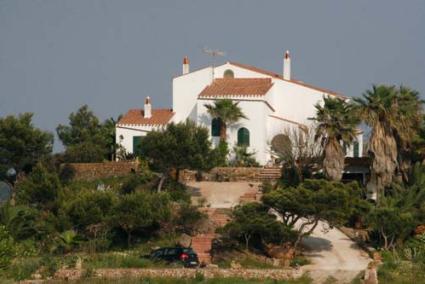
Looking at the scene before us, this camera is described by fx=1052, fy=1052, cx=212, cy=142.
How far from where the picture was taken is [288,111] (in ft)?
201

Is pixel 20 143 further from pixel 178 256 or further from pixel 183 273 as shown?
pixel 183 273

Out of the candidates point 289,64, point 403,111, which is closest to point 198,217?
point 403,111

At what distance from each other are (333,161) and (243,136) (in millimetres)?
9639

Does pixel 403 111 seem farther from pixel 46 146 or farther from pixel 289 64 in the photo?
pixel 46 146

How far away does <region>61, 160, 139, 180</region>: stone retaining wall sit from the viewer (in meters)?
56.5

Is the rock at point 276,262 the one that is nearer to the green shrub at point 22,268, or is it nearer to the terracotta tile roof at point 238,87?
the green shrub at point 22,268

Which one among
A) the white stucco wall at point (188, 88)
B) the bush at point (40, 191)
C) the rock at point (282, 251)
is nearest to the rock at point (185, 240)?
the rock at point (282, 251)

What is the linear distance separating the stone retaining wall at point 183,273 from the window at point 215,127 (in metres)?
20.8

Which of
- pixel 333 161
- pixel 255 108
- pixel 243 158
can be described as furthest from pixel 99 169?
pixel 333 161

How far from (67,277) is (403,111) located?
19243 millimetres

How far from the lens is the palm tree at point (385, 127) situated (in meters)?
48.4

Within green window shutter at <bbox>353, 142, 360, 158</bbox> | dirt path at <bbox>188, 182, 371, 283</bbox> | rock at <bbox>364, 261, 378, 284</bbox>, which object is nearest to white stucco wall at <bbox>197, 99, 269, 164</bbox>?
dirt path at <bbox>188, 182, 371, 283</bbox>

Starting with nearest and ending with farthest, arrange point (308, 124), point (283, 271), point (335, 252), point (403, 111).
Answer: point (283, 271), point (335, 252), point (403, 111), point (308, 124)

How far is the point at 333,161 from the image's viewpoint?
49.7 m
